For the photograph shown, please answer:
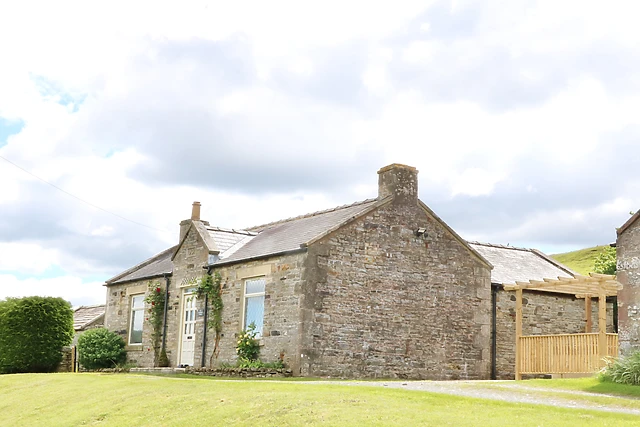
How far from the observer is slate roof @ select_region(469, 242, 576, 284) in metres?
30.0

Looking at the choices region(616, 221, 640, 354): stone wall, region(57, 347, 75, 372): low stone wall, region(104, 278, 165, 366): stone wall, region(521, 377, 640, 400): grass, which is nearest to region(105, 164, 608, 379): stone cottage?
region(104, 278, 165, 366): stone wall

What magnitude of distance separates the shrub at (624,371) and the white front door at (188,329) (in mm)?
14755

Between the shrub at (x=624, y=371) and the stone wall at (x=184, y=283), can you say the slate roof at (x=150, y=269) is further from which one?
the shrub at (x=624, y=371)

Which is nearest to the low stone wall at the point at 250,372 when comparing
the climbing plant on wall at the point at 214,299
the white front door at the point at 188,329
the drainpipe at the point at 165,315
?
the climbing plant on wall at the point at 214,299

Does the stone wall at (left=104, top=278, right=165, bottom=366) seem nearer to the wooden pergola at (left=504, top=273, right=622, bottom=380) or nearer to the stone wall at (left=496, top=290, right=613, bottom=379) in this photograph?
the stone wall at (left=496, top=290, right=613, bottom=379)

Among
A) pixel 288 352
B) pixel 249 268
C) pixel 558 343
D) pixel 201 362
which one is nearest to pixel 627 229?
pixel 558 343

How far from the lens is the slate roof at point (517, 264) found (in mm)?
29950

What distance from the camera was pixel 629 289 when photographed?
67.4ft

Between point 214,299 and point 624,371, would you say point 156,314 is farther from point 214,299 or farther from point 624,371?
point 624,371

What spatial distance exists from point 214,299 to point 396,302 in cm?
631

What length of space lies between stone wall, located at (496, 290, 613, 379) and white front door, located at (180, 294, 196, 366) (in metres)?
10.7

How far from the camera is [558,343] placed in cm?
2442

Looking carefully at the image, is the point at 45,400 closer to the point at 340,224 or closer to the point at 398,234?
the point at 340,224

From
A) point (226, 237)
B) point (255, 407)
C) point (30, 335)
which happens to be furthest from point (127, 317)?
point (255, 407)
